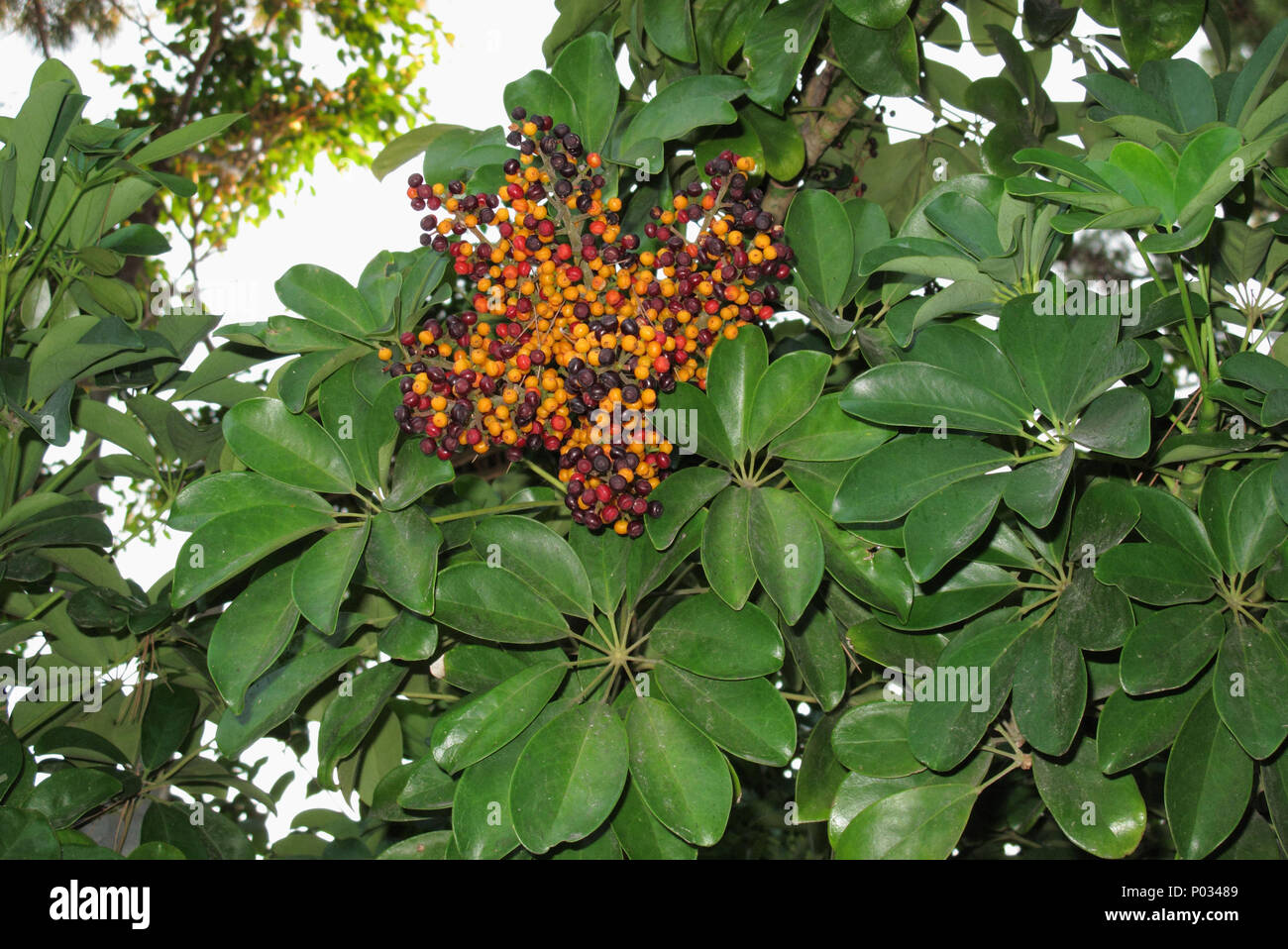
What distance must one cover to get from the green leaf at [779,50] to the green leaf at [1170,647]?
802mm

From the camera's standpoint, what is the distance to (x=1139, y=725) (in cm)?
114

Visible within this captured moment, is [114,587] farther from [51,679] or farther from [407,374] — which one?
[407,374]

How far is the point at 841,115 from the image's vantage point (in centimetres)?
163

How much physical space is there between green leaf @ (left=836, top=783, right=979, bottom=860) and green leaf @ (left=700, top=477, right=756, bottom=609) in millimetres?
319

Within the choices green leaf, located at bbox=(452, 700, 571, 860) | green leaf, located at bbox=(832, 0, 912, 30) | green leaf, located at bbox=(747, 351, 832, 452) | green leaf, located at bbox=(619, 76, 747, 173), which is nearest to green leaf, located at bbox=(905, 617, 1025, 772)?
green leaf, located at bbox=(747, 351, 832, 452)

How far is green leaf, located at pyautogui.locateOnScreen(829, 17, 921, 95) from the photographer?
1.46 meters

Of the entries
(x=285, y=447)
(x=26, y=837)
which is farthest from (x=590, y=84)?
(x=26, y=837)

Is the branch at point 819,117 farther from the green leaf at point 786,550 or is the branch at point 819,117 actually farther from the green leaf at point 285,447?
the green leaf at point 285,447

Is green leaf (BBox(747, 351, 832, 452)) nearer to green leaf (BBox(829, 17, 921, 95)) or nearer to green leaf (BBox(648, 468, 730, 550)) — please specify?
green leaf (BBox(648, 468, 730, 550))

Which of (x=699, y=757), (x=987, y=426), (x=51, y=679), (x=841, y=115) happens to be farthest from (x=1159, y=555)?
(x=51, y=679)

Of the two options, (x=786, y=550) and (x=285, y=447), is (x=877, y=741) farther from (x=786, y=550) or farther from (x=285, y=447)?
(x=285, y=447)

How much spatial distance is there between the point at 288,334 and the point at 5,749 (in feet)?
2.39

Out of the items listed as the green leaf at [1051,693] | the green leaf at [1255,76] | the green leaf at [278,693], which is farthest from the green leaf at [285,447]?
the green leaf at [1255,76]

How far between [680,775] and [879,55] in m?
1.01
